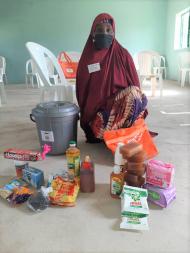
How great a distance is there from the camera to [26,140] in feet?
5.85

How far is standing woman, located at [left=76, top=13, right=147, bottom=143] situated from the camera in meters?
1.41

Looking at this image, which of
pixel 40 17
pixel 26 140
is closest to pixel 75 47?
pixel 40 17

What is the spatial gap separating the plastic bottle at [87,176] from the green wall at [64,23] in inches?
224

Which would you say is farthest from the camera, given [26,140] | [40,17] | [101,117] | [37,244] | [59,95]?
[40,17]

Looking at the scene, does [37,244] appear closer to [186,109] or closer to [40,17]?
[186,109]

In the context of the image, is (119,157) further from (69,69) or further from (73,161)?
(69,69)

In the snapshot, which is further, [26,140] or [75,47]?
[75,47]

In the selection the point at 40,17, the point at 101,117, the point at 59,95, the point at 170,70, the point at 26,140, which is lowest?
the point at 26,140

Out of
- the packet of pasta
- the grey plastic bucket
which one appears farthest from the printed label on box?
the packet of pasta

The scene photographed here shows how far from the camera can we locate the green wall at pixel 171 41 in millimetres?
5883

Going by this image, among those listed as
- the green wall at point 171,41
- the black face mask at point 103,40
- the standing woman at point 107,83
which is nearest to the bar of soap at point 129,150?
the standing woman at point 107,83

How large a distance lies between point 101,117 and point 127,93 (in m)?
0.24

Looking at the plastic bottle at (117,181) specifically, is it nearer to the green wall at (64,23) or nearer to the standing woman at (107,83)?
the standing woman at (107,83)

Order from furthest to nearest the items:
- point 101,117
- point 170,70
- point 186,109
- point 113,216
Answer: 1. point 170,70
2. point 186,109
3. point 101,117
4. point 113,216
